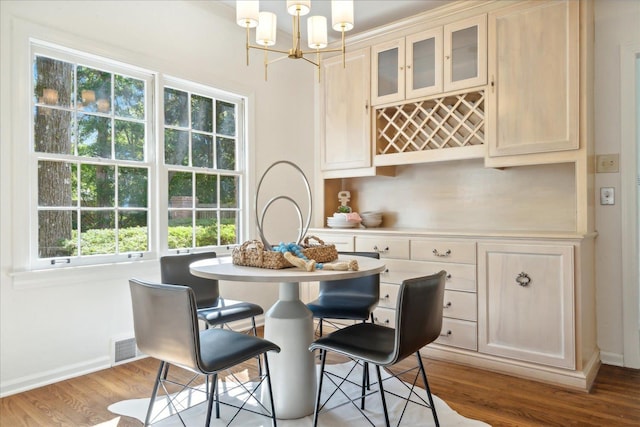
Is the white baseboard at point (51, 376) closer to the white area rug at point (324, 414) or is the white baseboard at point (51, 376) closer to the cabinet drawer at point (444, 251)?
the white area rug at point (324, 414)

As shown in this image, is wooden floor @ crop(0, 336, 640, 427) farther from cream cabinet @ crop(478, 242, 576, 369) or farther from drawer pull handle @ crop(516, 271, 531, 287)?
drawer pull handle @ crop(516, 271, 531, 287)

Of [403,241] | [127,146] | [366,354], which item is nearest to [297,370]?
[366,354]

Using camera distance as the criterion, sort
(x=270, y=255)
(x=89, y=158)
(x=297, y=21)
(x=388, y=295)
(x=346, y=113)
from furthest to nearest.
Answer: (x=346, y=113) < (x=388, y=295) < (x=89, y=158) < (x=297, y=21) < (x=270, y=255)

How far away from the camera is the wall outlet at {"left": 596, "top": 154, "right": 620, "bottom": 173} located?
2.87 m

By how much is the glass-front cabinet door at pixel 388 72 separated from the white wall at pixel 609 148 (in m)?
1.35

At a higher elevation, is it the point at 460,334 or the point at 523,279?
the point at 523,279

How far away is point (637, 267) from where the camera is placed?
9.26ft

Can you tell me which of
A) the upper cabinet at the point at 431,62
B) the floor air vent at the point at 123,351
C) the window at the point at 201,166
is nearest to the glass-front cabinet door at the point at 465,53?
the upper cabinet at the point at 431,62

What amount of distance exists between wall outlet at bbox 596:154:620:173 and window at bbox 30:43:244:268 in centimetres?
273

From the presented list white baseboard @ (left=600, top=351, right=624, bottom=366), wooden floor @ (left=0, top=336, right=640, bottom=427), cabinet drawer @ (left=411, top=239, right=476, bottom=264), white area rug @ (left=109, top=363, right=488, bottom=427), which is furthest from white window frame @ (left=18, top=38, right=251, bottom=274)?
white baseboard @ (left=600, top=351, right=624, bottom=366)

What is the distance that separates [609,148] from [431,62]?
1.37 metres

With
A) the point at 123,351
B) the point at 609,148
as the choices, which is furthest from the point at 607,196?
the point at 123,351

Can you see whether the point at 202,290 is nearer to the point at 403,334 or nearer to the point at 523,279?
the point at 403,334

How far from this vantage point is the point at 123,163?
2898mm
